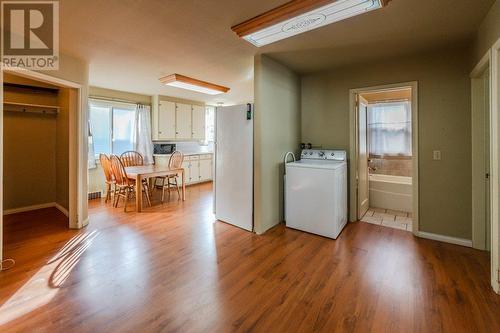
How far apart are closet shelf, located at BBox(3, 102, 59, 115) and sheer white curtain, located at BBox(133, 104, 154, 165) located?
159 centimetres

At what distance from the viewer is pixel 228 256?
→ 2584 mm

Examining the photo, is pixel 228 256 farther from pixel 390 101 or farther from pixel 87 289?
pixel 390 101

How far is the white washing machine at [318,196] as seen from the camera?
9.87 ft

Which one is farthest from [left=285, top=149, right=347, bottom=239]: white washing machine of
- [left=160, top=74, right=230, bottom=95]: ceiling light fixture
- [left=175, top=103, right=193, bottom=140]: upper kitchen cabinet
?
[left=175, top=103, right=193, bottom=140]: upper kitchen cabinet

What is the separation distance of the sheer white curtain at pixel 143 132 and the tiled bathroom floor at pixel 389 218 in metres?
4.91

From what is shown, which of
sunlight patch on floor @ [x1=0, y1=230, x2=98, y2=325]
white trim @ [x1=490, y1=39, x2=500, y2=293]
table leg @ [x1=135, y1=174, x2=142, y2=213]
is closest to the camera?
sunlight patch on floor @ [x1=0, y1=230, x2=98, y2=325]

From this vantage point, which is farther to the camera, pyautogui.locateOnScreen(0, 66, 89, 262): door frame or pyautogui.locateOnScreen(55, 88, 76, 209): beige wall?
pyautogui.locateOnScreen(55, 88, 76, 209): beige wall

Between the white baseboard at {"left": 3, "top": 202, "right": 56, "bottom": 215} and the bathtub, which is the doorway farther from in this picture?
the white baseboard at {"left": 3, "top": 202, "right": 56, "bottom": 215}

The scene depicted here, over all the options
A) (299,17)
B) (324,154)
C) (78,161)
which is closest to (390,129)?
(324,154)

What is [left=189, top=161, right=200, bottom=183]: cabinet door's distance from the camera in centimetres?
654

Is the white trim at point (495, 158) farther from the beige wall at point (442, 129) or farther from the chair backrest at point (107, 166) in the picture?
the chair backrest at point (107, 166)

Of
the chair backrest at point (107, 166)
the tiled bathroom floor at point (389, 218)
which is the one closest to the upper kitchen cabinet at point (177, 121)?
the chair backrest at point (107, 166)

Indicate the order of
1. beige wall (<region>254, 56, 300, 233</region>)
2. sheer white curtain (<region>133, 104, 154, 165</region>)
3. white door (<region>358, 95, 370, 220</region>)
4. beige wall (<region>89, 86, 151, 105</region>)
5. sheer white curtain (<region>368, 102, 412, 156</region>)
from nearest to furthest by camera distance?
beige wall (<region>254, 56, 300, 233</region>), white door (<region>358, 95, 370, 220</region>), sheer white curtain (<region>368, 102, 412, 156</region>), beige wall (<region>89, 86, 151, 105</region>), sheer white curtain (<region>133, 104, 154, 165</region>)

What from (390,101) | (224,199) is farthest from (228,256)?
(390,101)
